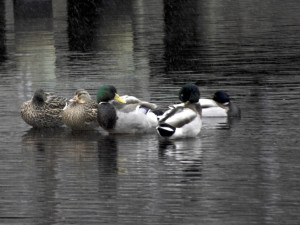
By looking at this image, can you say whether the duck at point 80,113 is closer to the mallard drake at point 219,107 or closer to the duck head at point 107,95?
the duck head at point 107,95

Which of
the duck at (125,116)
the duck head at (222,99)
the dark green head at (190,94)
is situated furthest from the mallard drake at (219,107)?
the duck at (125,116)

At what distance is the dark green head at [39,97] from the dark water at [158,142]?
0.44 m

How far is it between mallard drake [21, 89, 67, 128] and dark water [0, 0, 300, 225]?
0.22 meters

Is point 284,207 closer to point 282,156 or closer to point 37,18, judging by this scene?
point 282,156

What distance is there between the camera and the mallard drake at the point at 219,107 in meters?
14.5

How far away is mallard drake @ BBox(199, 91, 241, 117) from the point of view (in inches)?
570

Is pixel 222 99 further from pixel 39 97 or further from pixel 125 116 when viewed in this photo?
pixel 39 97

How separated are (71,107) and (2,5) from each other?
113 feet

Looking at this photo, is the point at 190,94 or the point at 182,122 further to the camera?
the point at 190,94

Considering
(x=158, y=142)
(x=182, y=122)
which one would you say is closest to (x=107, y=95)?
(x=158, y=142)

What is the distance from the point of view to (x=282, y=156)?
11594mm

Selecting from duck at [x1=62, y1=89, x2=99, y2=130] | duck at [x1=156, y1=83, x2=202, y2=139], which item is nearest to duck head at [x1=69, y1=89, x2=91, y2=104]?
duck at [x1=62, y1=89, x2=99, y2=130]

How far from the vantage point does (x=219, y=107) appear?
14648mm

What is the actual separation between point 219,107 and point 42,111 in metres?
2.63
